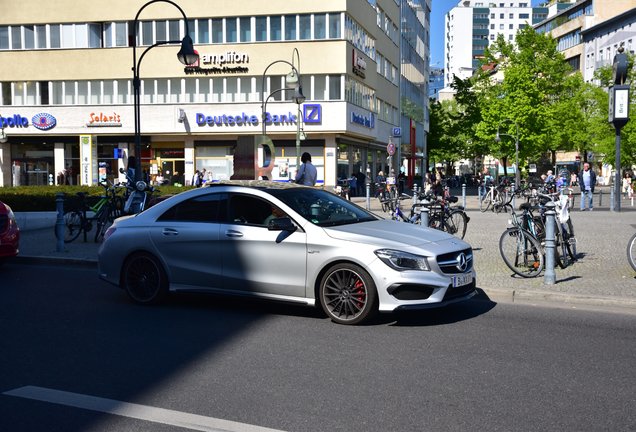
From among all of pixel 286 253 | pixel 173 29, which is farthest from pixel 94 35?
pixel 286 253

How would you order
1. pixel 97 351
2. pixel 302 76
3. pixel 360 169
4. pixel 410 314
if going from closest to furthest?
pixel 97 351 < pixel 410 314 < pixel 302 76 < pixel 360 169

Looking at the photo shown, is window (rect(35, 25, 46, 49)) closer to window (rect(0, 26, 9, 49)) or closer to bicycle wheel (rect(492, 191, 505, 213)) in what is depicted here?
window (rect(0, 26, 9, 49))

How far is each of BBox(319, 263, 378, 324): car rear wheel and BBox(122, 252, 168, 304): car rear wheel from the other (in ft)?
7.35

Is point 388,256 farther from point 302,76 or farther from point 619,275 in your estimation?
point 302,76

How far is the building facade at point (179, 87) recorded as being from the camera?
44.8 m

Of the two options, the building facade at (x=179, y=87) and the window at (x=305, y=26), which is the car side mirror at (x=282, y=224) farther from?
the window at (x=305, y=26)

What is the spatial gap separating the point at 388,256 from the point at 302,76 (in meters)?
38.4

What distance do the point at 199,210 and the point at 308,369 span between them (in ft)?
11.1

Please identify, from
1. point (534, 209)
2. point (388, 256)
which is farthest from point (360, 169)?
point (388, 256)

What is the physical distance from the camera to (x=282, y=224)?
8.12 meters

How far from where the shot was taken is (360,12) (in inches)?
1882

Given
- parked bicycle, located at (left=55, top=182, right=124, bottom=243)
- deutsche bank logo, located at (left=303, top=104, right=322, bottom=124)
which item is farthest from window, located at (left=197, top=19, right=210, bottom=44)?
parked bicycle, located at (left=55, top=182, right=124, bottom=243)

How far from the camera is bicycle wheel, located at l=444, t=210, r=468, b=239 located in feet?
51.1

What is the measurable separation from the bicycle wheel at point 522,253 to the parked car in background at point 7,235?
8.09 metres
